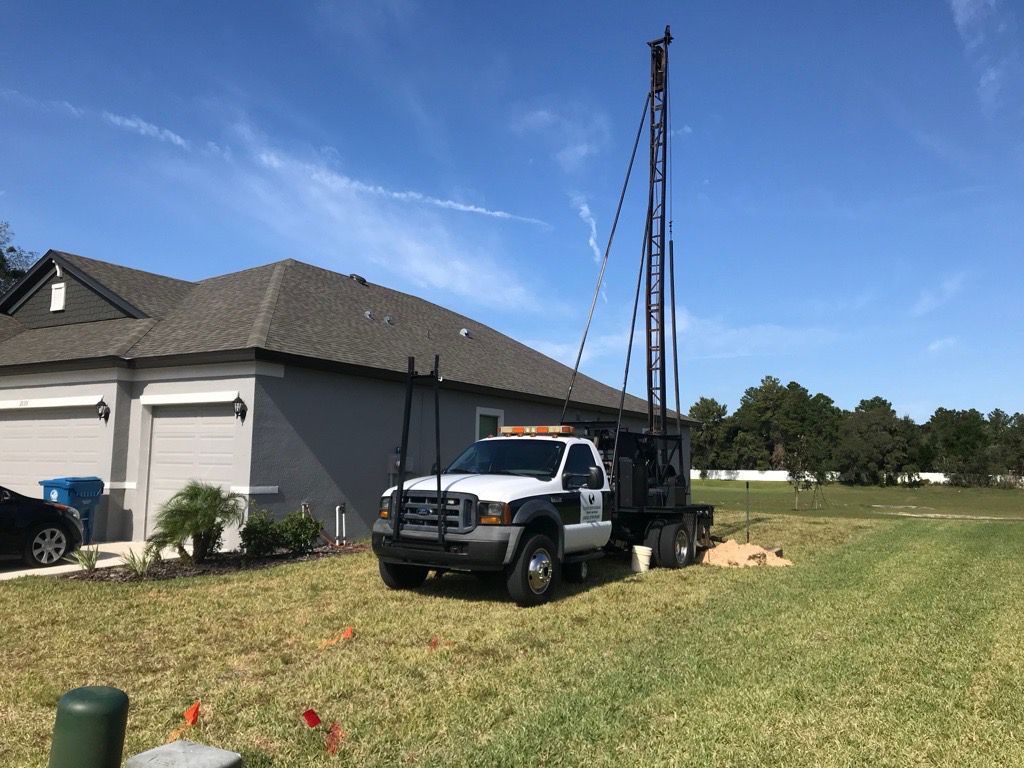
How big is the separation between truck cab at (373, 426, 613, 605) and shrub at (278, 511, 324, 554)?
11.3 feet

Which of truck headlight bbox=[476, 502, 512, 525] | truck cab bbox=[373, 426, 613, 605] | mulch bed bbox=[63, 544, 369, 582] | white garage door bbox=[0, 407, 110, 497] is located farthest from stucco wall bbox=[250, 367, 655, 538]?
truck headlight bbox=[476, 502, 512, 525]

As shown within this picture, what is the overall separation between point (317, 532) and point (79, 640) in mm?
5950

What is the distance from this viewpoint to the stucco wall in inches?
531

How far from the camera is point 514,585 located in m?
8.50

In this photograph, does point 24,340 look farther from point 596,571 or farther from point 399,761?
point 399,761

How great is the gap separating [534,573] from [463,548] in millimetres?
932

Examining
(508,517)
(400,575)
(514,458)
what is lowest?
(400,575)

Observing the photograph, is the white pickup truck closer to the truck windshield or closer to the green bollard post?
the truck windshield

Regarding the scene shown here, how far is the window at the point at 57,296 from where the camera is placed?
18.6 metres

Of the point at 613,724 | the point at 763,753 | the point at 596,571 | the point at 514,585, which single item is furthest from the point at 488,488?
the point at 763,753

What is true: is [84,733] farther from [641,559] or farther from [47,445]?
[47,445]

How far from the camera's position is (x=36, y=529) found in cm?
1116

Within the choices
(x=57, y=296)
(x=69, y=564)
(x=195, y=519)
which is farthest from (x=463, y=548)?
(x=57, y=296)

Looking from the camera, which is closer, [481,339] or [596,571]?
[596,571]
